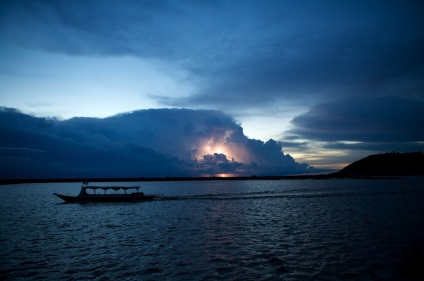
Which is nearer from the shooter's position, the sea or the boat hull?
the sea

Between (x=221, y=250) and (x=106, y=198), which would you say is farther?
(x=106, y=198)

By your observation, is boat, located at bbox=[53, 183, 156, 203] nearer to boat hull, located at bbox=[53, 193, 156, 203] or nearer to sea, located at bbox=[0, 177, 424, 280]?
boat hull, located at bbox=[53, 193, 156, 203]

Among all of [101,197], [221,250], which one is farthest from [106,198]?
[221,250]

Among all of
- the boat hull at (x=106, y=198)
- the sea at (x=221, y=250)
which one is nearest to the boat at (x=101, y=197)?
the boat hull at (x=106, y=198)

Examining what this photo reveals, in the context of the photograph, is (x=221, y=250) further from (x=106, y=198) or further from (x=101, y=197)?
(x=101, y=197)

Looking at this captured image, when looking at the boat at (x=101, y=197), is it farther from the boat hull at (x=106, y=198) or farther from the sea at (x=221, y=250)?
the sea at (x=221, y=250)

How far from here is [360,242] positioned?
28.5 meters

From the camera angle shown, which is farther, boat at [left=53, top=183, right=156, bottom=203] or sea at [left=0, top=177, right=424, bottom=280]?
boat at [left=53, top=183, right=156, bottom=203]

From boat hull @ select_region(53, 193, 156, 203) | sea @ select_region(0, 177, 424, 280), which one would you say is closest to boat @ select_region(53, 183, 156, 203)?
boat hull @ select_region(53, 193, 156, 203)

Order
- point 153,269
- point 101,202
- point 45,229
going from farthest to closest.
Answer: point 101,202 → point 45,229 → point 153,269

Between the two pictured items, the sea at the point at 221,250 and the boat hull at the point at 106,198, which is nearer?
the sea at the point at 221,250

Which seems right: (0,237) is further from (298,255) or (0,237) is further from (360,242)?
(360,242)

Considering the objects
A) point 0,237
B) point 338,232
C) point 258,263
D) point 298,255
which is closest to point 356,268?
point 298,255

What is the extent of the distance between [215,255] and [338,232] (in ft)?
57.0
